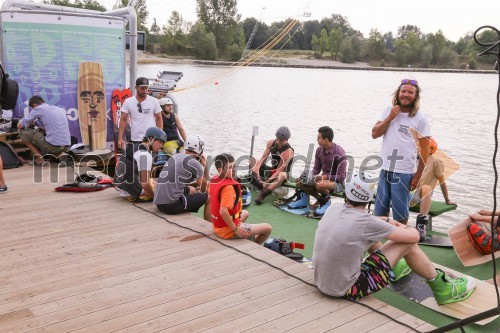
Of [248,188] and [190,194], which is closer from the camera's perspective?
[190,194]

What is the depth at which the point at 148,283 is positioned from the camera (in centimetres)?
421

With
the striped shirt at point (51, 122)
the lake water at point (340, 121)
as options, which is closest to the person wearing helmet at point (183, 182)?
the striped shirt at point (51, 122)

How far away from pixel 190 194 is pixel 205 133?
16692 mm

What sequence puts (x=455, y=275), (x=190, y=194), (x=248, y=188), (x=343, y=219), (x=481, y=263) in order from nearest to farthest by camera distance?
(x=343, y=219) → (x=455, y=275) → (x=481, y=263) → (x=190, y=194) → (x=248, y=188)

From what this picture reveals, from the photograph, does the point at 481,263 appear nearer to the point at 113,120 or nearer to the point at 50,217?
the point at 50,217

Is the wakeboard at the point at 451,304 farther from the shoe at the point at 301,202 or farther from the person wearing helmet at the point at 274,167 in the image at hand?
the person wearing helmet at the point at 274,167

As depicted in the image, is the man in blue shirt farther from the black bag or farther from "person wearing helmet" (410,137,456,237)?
"person wearing helmet" (410,137,456,237)

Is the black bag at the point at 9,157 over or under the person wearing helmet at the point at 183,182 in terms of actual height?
under

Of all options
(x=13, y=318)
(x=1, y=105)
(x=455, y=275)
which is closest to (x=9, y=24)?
(x=1, y=105)

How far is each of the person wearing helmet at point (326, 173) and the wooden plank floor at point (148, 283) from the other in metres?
2.40

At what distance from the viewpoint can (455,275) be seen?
5.05 m

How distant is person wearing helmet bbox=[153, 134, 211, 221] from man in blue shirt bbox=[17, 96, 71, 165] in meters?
3.50

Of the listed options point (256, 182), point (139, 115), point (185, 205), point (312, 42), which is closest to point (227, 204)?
point (185, 205)

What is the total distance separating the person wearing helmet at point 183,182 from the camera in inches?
229
